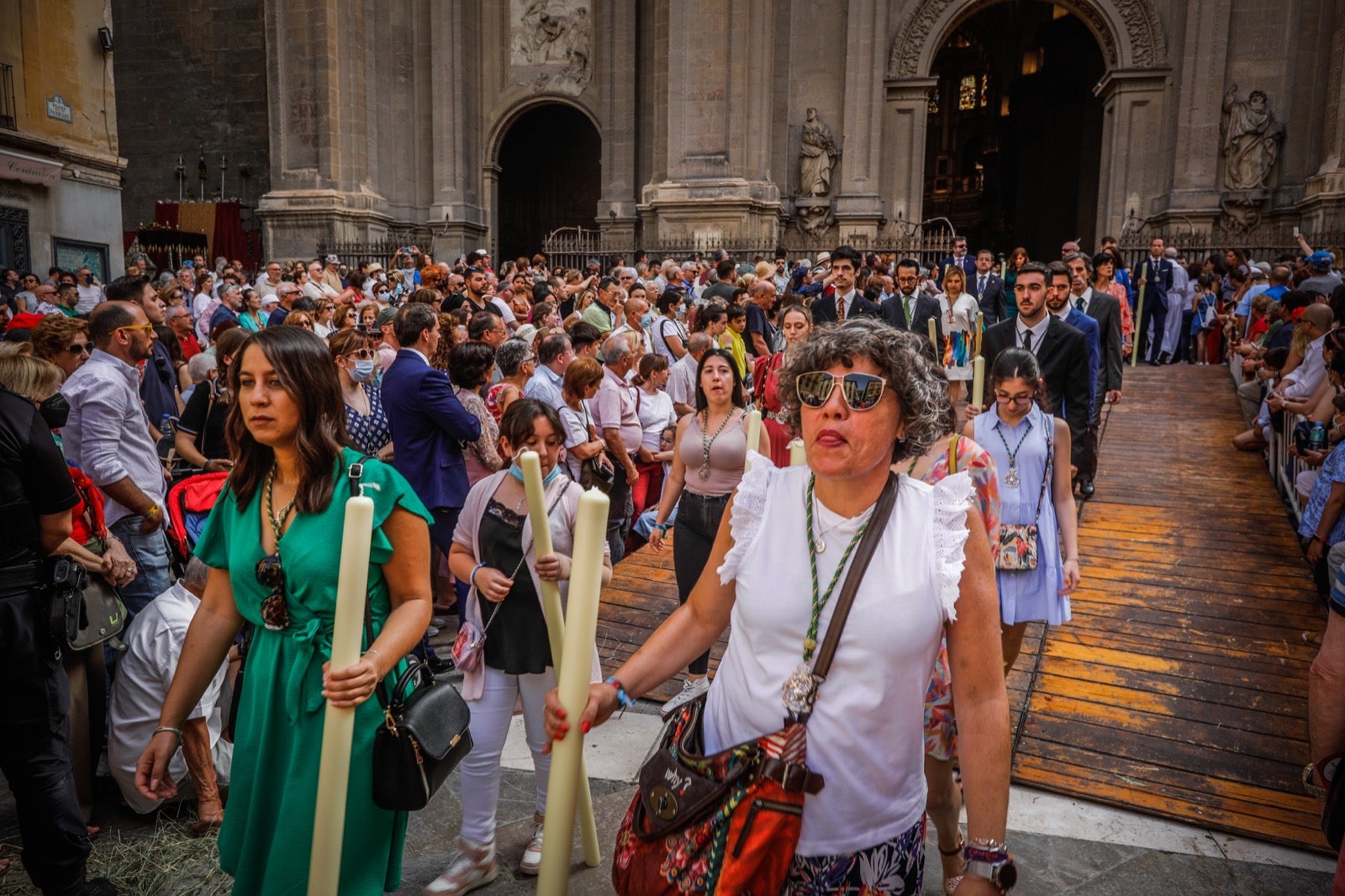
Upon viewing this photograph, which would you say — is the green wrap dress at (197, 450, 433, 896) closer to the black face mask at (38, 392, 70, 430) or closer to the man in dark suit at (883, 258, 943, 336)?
the black face mask at (38, 392, 70, 430)

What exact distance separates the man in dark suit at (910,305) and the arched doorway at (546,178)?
20101mm

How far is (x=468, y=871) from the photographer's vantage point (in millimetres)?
3271

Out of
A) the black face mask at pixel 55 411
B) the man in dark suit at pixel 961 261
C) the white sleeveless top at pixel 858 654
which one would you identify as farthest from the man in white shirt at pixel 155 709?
the man in dark suit at pixel 961 261

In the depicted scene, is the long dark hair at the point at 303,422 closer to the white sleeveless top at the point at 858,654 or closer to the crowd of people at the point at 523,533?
the crowd of people at the point at 523,533

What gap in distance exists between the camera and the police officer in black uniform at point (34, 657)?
9.87 feet

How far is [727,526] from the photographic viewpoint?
7.29 ft

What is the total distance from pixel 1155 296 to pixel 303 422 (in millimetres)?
15446

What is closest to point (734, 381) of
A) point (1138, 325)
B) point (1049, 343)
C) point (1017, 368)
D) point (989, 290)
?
point (1017, 368)

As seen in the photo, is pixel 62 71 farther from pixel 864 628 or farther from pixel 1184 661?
pixel 864 628

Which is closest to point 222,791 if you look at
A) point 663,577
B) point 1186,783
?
point 663,577

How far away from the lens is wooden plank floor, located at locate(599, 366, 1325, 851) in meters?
4.23

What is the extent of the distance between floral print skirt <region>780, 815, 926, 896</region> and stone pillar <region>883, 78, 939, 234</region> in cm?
2174

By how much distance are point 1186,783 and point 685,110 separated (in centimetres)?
1917

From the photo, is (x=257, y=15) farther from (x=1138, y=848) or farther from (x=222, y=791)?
(x=1138, y=848)
